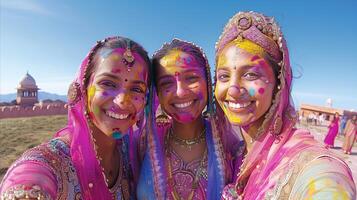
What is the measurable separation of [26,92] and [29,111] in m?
10.0

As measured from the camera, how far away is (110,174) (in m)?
2.62

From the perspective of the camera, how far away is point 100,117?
2365mm

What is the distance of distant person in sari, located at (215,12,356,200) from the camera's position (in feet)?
6.57

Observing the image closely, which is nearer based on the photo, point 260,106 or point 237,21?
point 260,106

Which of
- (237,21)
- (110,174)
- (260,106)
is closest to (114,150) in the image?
(110,174)

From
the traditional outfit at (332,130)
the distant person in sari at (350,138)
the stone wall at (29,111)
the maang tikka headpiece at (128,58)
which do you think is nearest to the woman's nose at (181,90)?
the maang tikka headpiece at (128,58)

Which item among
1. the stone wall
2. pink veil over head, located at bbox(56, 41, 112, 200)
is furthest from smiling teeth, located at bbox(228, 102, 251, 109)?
the stone wall

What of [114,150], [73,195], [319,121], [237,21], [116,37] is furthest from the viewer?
[319,121]

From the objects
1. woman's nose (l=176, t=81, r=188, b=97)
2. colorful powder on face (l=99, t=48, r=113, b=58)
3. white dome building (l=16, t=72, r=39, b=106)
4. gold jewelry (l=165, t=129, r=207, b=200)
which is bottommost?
gold jewelry (l=165, t=129, r=207, b=200)

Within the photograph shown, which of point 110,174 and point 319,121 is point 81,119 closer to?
point 110,174

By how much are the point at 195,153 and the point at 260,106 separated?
0.89 metres

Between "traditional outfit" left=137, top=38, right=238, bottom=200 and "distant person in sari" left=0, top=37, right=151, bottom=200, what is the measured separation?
245 mm

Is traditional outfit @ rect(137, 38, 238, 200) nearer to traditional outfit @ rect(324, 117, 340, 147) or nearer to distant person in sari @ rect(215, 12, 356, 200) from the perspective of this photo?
distant person in sari @ rect(215, 12, 356, 200)

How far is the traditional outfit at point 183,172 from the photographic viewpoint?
2.59 meters
